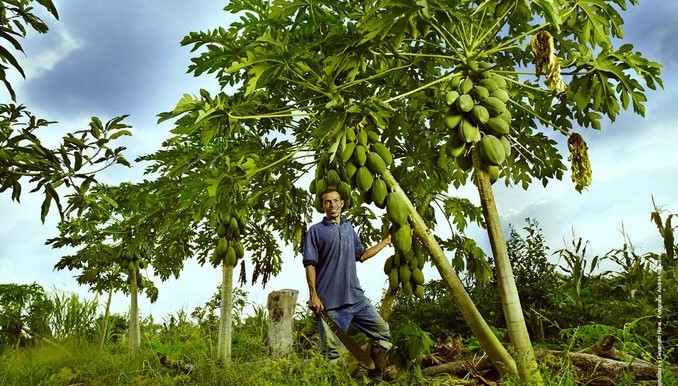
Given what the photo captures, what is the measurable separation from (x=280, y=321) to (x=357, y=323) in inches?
66.5

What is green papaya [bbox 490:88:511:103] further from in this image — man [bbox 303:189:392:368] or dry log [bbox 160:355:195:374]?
dry log [bbox 160:355:195:374]

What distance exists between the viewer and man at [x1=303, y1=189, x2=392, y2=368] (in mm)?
4672

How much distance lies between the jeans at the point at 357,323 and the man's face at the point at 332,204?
0.72m

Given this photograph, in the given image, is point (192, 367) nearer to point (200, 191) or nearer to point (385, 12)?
point (200, 191)

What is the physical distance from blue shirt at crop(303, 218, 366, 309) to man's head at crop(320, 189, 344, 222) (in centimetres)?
8


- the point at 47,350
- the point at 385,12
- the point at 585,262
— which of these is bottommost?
the point at 47,350

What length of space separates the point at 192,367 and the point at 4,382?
1855 mm

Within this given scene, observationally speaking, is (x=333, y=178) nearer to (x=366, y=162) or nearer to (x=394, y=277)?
(x=366, y=162)

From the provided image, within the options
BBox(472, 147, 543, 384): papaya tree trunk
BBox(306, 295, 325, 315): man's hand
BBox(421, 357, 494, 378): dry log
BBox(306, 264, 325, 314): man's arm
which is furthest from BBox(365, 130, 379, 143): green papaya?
BBox(421, 357, 494, 378): dry log

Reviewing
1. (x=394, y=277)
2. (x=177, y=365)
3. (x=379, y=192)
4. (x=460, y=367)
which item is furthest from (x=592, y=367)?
(x=177, y=365)

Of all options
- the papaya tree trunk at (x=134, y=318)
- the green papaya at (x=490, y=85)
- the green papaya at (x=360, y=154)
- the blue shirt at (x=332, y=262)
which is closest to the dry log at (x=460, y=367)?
the blue shirt at (x=332, y=262)

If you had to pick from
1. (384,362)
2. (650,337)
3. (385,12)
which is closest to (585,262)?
(650,337)

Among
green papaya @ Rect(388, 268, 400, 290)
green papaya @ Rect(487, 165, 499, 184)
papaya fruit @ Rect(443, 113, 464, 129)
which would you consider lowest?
green papaya @ Rect(388, 268, 400, 290)

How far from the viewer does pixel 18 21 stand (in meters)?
3.24
